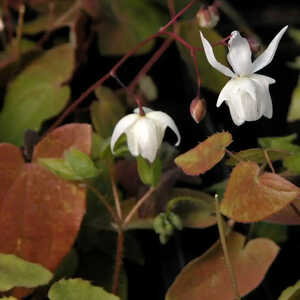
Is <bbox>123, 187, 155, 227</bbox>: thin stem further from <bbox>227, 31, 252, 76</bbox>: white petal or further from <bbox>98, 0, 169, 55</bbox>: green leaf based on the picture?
<bbox>98, 0, 169, 55</bbox>: green leaf

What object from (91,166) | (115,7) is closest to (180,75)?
(115,7)

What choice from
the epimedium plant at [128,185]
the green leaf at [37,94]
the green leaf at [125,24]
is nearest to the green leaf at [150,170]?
the epimedium plant at [128,185]

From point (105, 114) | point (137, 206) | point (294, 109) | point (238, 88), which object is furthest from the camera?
point (294, 109)

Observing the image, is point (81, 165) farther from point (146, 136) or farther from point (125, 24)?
point (125, 24)

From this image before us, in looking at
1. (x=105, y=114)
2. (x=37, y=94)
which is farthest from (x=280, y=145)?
(x=37, y=94)

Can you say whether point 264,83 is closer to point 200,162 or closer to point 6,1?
point 200,162

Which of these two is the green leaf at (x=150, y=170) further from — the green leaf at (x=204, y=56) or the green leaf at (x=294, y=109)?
the green leaf at (x=294, y=109)
